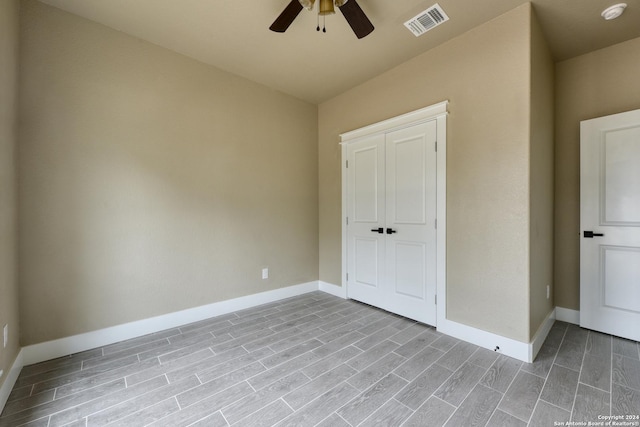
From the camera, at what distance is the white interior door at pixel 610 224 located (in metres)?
2.43

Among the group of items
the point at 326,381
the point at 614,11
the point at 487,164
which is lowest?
the point at 326,381

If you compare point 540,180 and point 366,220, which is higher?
point 540,180

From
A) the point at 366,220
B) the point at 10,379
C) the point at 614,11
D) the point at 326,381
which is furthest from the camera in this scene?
the point at 366,220

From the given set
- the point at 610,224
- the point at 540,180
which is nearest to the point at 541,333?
the point at 610,224

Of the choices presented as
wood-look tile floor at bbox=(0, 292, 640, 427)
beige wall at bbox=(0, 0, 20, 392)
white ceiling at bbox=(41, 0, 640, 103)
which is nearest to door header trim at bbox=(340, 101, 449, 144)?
white ceiling at bbox=(41, 0, 640, 103)

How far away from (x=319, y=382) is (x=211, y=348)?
1064 millimetres

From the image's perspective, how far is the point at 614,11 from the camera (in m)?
2.10

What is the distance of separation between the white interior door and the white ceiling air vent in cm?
182

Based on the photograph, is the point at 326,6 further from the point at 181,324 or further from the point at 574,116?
the point at 181,324

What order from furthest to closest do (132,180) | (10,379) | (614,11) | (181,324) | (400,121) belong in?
(400,121) < (181,324) < (132,180) < (614,11) < (10,379)

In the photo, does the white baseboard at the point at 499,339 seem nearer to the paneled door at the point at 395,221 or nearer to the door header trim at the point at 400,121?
the paneled door at the point at 395,221

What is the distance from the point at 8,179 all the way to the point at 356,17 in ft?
8.79

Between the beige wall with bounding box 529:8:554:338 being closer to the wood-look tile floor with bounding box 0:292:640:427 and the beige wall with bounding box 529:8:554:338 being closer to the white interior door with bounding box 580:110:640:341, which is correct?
the white interior door with bounding box 580:110:640:341

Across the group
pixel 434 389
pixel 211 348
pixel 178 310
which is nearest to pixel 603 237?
pixel 434 389
